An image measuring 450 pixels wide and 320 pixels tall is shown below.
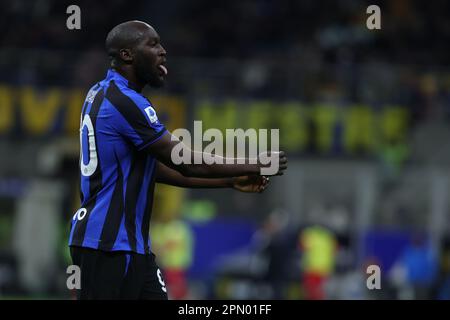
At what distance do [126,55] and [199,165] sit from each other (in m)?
0.72

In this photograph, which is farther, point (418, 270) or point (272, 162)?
point (418, 270)

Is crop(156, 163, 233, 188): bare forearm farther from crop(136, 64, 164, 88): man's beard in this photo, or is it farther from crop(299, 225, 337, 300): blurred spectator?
crop(299, 225, 337, 300): blurred spectator

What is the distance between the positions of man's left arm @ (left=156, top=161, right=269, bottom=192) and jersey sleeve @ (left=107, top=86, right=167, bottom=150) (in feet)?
2.15

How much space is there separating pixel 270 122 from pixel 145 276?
43.6ft

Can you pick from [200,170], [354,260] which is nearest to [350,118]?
[354,260]

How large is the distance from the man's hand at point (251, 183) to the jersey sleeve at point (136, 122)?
653mm

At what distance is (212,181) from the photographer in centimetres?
636

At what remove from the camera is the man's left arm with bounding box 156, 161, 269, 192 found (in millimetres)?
6160

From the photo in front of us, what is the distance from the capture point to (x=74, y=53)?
19.1 m

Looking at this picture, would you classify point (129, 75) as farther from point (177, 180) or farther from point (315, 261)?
point (315, 261)

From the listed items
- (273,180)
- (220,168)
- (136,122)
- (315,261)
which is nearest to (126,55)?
(136,122)

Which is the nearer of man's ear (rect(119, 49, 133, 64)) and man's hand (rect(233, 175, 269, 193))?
man's ear (rect(119, 49, 133, 64))

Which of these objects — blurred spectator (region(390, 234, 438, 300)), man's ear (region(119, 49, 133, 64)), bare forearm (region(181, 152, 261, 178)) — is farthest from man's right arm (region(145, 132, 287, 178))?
blurred spectator (region(390, 234, 438, 300))

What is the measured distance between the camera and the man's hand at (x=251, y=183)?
6141 mm
